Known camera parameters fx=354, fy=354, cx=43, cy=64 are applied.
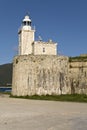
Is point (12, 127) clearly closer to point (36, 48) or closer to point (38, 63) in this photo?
point (38, 63)

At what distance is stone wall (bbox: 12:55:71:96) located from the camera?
95.1 ft

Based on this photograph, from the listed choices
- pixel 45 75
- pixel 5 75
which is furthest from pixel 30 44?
pixel 5 75

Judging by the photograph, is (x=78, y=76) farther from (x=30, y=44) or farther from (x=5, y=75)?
(x=5, y=75)

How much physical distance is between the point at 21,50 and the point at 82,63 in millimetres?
17488

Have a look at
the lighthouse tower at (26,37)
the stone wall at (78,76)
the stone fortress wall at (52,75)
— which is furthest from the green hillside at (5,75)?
the stone wall at (78,76)

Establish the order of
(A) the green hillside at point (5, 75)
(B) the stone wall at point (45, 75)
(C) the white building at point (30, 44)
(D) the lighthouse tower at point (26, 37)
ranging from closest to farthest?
(B) the stone wall at point (45, 75)
(C) the white building at point (30, 44)
(D) the lighthouse tower at point (26, 37)
(A) the green hillside at point (5, 75)

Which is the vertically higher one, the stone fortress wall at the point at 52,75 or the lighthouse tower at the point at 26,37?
the lighthouse tower at the point at 26,37

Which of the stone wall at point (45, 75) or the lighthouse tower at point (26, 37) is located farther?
the lighthouse tower at point (26, 37)

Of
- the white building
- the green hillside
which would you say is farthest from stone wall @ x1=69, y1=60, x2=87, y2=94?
the green hillside

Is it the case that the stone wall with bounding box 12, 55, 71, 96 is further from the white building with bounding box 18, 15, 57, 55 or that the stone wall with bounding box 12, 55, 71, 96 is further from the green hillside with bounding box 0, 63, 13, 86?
the green hillside with bounding box 0, 63, 13, 86

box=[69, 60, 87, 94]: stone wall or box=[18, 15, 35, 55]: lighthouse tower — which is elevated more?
box=[18, 15, 35, 55]: lighthouse tower

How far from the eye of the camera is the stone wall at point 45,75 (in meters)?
29.0

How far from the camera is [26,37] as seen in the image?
151 ft

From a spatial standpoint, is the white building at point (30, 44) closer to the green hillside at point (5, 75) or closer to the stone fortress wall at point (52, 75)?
the stone fortress wall at point (52, 75)
